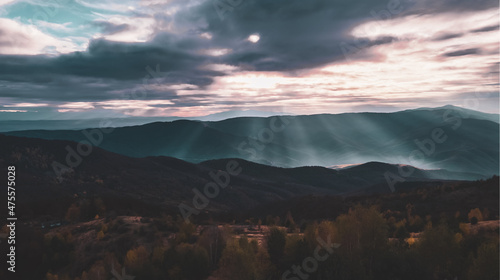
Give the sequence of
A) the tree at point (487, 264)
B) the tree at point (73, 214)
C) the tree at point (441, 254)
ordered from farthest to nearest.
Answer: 1. the tree at point (73, 214)
2. the tree at point (441, 254)
3. the tree at point (487, 264)

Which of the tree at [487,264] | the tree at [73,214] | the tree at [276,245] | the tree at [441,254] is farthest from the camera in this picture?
the tree at [73,214]

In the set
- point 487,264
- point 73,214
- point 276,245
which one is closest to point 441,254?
point 487,264

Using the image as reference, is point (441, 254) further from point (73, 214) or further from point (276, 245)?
point (73, 214)

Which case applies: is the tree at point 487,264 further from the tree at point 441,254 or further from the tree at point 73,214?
the tree at point 73,214

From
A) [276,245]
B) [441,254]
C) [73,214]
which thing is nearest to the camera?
[441,254]

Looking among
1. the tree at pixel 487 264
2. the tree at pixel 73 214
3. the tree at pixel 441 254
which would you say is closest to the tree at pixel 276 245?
the tree at pixel 441 254

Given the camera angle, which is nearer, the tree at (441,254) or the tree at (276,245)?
the tree at (441,254)

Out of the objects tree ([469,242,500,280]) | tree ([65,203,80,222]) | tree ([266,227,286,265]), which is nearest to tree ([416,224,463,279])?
tree ([469,242,500,280])

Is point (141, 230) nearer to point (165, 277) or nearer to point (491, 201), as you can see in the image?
point (165, 277)

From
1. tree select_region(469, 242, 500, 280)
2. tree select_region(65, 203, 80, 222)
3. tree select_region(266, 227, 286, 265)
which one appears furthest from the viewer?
tree select_region(65, 203, 80, 222)

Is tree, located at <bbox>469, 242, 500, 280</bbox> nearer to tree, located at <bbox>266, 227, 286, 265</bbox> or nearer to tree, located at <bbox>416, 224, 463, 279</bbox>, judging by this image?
tree, located at <bbox>416, 224, 463, 279</bbox>

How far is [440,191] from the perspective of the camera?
86.4 metres

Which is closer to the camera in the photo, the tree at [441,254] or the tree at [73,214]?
the tree at [441,254]

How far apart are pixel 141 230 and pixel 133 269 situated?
57.5 feet
